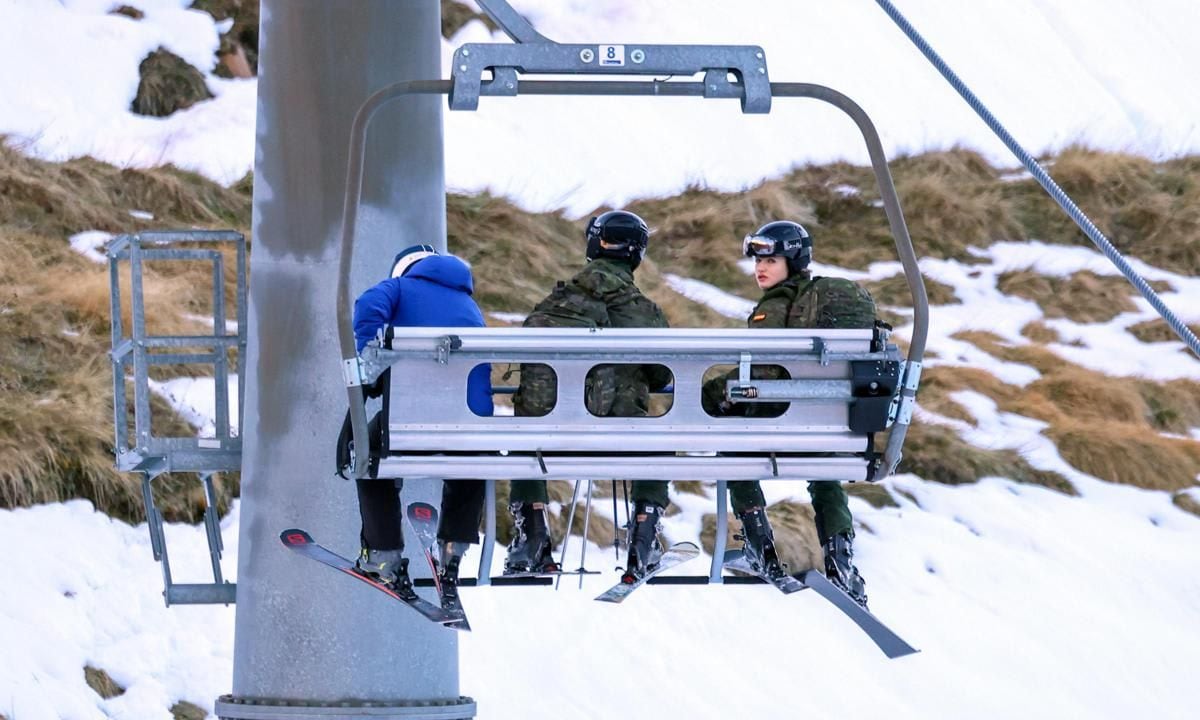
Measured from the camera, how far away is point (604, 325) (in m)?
7.48

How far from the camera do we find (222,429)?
27.2 feet

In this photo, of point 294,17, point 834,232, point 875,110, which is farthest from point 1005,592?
point 875,110

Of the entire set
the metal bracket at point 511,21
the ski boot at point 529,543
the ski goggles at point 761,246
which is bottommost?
the ski boot at point 529,543

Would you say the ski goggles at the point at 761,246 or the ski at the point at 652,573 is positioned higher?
the ski goggles at the point at 761,246

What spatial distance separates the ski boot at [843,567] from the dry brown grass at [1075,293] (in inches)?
483

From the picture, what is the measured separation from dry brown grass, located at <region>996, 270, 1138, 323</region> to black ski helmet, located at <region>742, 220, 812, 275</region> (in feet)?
40.6

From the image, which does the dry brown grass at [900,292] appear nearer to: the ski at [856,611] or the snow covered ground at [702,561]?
the snow covered ground at [702,561]

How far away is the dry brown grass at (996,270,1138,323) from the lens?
776 inches

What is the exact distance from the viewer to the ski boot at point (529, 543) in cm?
761

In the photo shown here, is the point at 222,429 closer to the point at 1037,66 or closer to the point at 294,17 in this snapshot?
the point at 294,17

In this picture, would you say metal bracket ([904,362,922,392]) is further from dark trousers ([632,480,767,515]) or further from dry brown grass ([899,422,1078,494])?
dry brown grass ([899,422,1078,494])

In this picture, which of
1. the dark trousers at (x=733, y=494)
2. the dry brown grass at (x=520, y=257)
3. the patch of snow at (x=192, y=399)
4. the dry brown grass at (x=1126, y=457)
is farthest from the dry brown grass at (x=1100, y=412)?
the dark trousers at (x=733, y=494)

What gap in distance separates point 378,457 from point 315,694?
1607mm

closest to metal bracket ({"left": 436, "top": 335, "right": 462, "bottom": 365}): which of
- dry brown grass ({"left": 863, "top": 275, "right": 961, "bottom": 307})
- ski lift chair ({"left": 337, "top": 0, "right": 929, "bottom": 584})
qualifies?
ski lift chair ({"left": 337, "top": 0, "right": 929, "bottom": 584})
